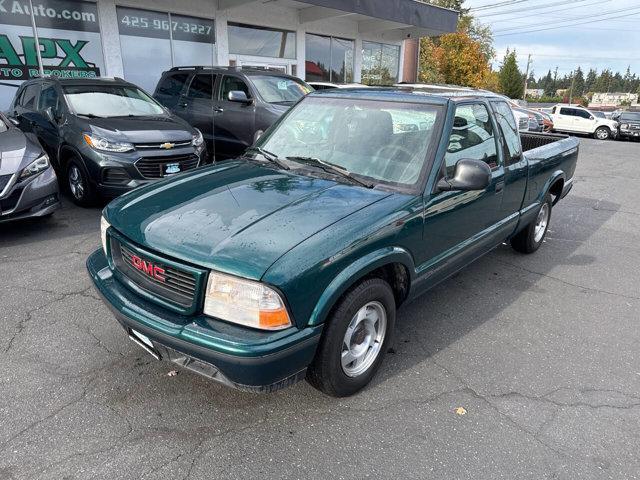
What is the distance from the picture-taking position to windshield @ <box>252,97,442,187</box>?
3152mm

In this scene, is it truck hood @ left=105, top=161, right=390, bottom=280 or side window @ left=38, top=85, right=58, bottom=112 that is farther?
side window @ left=38, top=85, right=58, bottom=112

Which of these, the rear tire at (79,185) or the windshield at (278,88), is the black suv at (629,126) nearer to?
the windshield at (278,88)

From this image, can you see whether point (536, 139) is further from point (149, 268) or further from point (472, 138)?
point (149, 268)

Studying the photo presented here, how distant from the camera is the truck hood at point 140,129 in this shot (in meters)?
6.01

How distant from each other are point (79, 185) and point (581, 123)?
988 inches

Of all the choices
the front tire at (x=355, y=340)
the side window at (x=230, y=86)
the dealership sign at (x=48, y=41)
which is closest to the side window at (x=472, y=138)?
the front tire at (x=355, y=340)

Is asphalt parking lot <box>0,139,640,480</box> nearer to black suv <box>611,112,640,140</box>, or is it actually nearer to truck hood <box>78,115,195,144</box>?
truck hood <box>78,115,195,144</box>

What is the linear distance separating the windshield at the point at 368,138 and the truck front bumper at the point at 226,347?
1300mm

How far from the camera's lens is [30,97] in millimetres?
7562

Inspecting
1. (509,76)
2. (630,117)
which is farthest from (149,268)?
(509,76)

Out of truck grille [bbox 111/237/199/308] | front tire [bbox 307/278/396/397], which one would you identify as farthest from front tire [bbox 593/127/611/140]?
truck grille [bbox 111/237/199/308]

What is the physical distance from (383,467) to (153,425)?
1255 millimetres

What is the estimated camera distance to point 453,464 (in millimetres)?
2365

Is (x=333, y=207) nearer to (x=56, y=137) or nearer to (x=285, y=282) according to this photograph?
(x=285, y=282)
